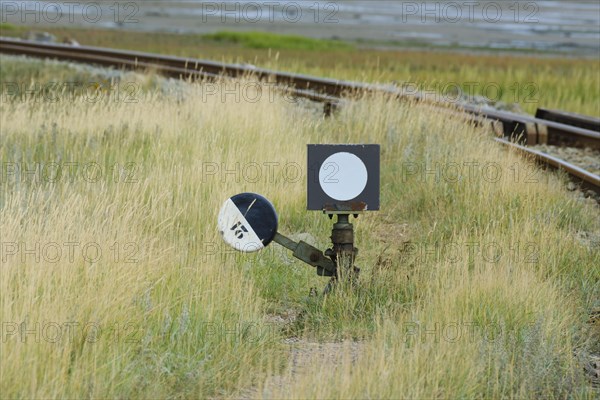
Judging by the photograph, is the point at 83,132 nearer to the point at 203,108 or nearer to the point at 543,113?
the point at 203,108

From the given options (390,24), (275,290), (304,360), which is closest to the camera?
(304,360)

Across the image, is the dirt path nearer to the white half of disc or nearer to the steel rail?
the white half of disc

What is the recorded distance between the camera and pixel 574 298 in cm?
557

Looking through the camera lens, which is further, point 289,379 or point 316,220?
point 316,220

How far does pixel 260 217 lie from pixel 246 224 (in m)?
0.08

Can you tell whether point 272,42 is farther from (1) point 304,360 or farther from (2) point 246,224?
(1) point 304,360

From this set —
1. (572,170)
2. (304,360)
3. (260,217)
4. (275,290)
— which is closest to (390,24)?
(572,170)

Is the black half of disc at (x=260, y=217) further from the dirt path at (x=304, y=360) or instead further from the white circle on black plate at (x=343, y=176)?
the dirt path at (x=304, y=360)

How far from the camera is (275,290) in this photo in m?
5.72

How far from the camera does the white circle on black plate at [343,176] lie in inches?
210

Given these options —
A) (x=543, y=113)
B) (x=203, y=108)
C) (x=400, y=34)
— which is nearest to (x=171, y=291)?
(x=203, y=108)

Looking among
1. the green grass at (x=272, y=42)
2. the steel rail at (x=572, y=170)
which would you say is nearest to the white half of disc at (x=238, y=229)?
the steel rail at (x=572, y=170)

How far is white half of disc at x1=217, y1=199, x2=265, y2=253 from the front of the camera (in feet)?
16.8

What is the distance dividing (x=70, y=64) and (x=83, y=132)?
35.9 feet
